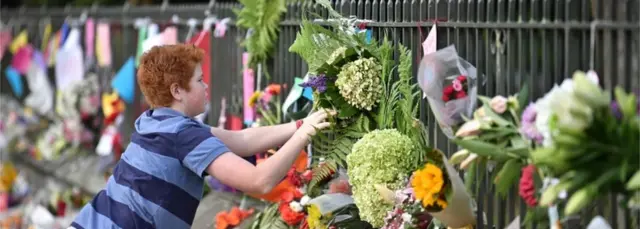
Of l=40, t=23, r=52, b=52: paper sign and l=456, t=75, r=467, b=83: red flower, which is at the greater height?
l=456, t=75, r=467, b=83: red flower

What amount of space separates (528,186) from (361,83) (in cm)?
153

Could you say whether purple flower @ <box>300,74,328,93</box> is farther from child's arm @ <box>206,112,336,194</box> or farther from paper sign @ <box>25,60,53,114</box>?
paper sign @ <box>25,60,53,114</box>

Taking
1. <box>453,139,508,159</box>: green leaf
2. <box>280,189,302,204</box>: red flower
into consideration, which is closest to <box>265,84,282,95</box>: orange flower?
<box>280,189,302,204</box>: red flower

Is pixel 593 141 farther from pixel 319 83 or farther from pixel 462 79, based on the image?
pixel 319 83

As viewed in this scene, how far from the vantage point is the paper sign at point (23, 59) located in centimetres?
1282

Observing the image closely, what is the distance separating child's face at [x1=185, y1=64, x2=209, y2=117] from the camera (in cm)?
618

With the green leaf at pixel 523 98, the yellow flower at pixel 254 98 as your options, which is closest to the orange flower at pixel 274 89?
the yellow flower at pixel 254 98

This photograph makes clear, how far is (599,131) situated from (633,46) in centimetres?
37

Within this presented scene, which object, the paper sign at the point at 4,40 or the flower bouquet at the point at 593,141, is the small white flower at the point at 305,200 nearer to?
the flower bouquet at the point at 593,141

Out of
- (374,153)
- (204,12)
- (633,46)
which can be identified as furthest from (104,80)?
(633,46)

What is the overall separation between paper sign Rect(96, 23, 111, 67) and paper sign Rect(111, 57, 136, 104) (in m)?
0.55

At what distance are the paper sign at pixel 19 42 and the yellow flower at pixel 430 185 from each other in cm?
825

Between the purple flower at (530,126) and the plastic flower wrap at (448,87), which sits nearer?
the purple flower at (530,126)

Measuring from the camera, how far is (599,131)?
4.46m
